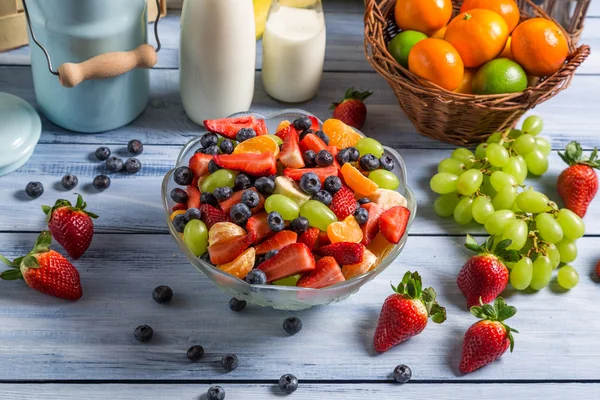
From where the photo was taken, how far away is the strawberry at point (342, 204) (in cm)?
105

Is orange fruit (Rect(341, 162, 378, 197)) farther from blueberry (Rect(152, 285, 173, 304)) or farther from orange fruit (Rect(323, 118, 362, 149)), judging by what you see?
blueberry (Rect(152, 285, 173, 304))

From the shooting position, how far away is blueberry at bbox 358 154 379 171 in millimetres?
1132

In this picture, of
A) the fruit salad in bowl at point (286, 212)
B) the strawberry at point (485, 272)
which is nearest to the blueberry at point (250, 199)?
the fruit salad in bowl at point (286, 212)

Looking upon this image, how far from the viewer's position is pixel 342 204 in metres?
1.06

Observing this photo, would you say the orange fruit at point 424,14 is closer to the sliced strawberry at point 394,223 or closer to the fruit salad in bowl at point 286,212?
the fruit salad in bowl at point 286,212

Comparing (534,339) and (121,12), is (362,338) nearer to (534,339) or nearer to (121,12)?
(534,339)

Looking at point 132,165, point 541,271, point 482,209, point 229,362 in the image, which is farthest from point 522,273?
point 132,165

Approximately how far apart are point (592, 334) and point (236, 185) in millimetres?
583

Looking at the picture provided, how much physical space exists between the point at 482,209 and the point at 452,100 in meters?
0.20

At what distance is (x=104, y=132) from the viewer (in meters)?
1.40

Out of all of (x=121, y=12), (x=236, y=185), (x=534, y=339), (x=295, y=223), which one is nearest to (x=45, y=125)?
(x=121, y=12)

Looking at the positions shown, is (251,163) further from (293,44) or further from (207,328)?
(293,44)

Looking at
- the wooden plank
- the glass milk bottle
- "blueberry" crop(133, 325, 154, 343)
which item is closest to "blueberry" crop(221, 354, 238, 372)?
the wooden plank

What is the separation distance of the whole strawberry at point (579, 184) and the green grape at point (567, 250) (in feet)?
0.38
